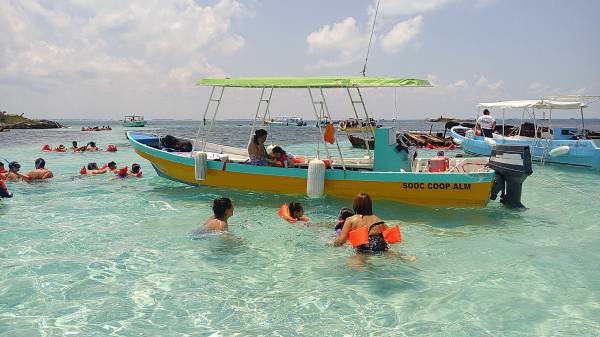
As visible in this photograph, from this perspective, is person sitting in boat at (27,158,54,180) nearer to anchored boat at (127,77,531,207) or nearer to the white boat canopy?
anchored boat at (127,77,531,207)

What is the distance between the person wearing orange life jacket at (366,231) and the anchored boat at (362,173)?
366cm

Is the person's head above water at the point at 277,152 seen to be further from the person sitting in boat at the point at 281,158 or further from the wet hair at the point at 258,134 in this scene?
the wet hair at the point at 258,134

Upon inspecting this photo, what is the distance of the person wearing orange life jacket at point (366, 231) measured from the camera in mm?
7207

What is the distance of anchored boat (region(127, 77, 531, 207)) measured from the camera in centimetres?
1055

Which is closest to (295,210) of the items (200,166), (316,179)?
(316,179)

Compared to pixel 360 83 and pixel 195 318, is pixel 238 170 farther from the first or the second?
pixel 195 318

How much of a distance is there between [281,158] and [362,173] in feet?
7.78

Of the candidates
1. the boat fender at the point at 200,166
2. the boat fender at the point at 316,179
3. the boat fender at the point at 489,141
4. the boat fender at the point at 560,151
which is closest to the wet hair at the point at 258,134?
the boat fender at the point at 200,166

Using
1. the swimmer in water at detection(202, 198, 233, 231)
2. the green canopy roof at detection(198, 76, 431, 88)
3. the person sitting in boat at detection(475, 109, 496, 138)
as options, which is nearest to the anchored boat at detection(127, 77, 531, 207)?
the green canopy roof at detection(198, 76, 431, 88)

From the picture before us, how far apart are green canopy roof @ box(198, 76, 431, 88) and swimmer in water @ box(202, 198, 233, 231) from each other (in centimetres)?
405

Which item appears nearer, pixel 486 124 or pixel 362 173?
pixel 362 173

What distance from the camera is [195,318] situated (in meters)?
5.69

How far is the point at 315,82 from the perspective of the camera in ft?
36.1

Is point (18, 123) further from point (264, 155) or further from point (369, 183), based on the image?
point (369, 183)
